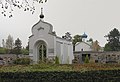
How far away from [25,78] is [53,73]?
155cm

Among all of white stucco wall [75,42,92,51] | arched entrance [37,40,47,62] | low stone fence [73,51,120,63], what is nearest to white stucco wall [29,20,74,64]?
arched entrance [37,40,47,62]

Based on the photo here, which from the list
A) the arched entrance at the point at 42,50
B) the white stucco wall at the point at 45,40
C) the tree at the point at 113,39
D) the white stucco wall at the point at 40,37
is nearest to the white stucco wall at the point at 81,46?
the tree at the point at 113,39

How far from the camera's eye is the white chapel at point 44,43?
28766 mm

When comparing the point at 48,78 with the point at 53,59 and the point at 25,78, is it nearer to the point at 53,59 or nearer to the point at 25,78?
the point at 25,78

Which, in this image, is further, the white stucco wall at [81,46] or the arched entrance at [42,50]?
the white stucco wall at [81,46]

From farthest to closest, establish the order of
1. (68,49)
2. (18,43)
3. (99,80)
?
1. (18,43)
2. (68,49)
3. (99,80)

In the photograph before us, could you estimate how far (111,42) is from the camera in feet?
214

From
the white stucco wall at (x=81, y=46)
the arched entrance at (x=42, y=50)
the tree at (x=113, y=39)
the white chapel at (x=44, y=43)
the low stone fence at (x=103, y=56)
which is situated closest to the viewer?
the white chapel at (x=44, y=43)

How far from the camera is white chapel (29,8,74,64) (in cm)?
2877

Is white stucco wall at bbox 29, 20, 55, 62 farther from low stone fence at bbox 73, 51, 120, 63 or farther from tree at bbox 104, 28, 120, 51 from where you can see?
tree at bbox 104, 28, 120, 51

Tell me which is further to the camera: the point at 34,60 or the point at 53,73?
the point at 34,60

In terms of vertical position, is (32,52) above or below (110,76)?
above

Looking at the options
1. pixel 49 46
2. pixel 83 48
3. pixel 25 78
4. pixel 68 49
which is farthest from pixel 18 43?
pixel 25 78

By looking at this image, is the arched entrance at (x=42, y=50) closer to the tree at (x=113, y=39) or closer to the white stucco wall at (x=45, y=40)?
the white stucco wall at (x=45, y=40)
